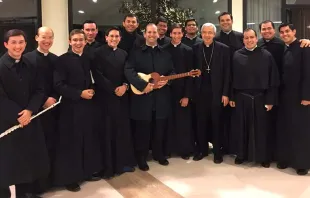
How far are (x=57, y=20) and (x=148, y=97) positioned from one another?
105 inches

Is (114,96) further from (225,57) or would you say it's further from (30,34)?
(30,34)

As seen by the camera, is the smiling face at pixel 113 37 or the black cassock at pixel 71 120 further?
the smiling face at pixel 113 37

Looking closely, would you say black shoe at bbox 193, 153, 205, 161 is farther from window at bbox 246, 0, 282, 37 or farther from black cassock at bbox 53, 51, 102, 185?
window at bbox 246, 0, 282, 37

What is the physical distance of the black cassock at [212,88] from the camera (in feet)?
14.1

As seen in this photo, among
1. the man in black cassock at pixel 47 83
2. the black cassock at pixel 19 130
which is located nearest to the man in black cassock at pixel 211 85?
the man in black cassock at pixel 47 83

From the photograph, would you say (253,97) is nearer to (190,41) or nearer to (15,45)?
(190,41)

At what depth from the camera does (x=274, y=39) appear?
4391 mm

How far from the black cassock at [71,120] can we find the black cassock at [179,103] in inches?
48.2

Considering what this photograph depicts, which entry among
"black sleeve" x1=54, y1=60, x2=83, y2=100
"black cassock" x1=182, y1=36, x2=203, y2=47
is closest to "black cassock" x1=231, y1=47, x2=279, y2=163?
"black cassock" x1=182, y1=36, x2=203, y2=47

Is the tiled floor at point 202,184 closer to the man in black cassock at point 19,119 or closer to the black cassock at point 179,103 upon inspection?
the black cassock at point 179,103

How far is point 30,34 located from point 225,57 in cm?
324

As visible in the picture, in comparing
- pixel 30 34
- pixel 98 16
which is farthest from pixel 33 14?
pixel 98 16

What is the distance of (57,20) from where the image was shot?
19.2ft

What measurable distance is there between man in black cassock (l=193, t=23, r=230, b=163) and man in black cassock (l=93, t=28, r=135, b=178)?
982 millimetres
